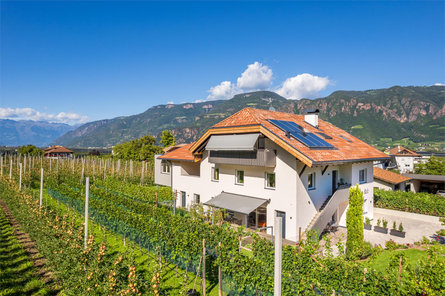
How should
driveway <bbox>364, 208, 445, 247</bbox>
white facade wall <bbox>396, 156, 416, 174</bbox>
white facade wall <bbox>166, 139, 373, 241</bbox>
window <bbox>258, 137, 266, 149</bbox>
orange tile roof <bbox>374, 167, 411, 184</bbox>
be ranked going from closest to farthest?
white facade wall <bbox>166, 139, 373, 241</bbox> < driveway <bbox>364, 208, 445, 247</bbox> < window <bbox>258, 137, 266, 149</bbox> < orange tile roof <bbox>374, 167, 411, 184</bbox> < white facade wall <bbox>396, 156, 416, 174</bbox>

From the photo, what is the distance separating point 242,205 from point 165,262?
7259 millimetres

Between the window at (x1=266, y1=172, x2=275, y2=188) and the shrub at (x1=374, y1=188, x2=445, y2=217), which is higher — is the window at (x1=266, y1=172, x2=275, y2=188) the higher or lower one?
the higher one

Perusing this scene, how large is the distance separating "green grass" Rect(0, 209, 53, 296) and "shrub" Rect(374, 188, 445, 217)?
2862cm

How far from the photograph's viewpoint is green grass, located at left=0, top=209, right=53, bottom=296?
29.2 feet

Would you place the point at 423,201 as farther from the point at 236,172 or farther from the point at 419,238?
the point at 236,172

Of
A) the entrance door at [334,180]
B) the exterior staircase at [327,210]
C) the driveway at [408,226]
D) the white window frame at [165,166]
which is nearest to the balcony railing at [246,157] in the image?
the exterior staircase at [327,210]

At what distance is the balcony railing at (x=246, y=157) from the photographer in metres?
16.2

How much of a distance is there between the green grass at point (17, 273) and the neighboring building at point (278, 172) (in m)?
10.7

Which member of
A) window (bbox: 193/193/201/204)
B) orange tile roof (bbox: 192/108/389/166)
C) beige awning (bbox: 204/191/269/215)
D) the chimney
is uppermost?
the chimney

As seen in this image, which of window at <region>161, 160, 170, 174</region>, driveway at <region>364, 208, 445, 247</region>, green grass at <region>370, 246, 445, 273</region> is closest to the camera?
green grass at <region>370, 246, 445, 273</region>

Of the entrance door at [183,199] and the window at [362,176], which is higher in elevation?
the window at [362,176]

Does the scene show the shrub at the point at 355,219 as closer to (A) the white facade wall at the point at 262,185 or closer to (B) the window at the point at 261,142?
(A) the white facade wall at the point at 262,185

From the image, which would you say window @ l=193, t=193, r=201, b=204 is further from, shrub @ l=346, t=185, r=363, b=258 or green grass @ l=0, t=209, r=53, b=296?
green grass @ l=0, t=209, r=53, b=296

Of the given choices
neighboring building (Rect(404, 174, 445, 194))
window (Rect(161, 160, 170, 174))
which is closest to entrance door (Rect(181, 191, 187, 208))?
window (Rect(161, 160, 170, 174))
